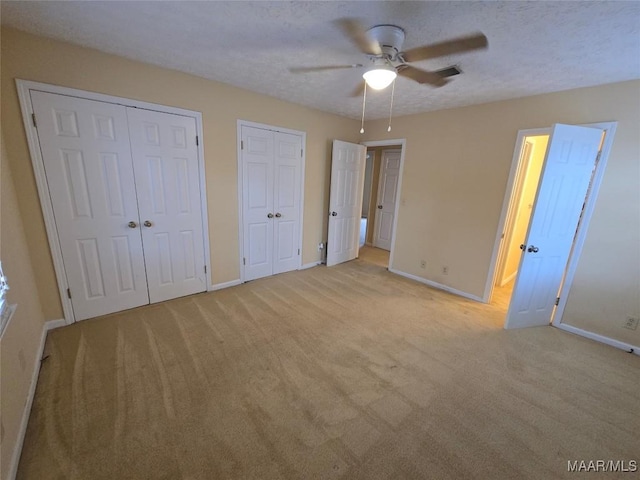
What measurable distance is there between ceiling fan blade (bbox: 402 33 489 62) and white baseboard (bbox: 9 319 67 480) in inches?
129

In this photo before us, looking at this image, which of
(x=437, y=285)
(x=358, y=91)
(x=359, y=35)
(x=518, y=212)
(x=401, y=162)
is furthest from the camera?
(x=401, y=162)

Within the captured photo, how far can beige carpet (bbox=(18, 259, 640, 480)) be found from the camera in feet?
4.58

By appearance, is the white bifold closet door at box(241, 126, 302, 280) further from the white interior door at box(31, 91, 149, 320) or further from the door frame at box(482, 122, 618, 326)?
the door frame at box(482, 122, 618, 326)

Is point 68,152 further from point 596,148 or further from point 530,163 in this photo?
point 530,163

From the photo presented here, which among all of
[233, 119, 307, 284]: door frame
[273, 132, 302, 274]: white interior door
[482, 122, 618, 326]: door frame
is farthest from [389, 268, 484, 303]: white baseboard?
[233, 119, 307, 284]: door frame

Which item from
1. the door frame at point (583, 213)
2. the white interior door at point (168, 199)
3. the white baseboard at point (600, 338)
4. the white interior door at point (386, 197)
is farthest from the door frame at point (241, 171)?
the white baseboard at point (600, 338)

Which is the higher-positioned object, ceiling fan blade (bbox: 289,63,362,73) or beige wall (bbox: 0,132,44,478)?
ceiling fan blade (bbox: 289,63,362,73)

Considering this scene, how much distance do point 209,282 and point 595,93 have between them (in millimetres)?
4471

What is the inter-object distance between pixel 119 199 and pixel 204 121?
1.19 m

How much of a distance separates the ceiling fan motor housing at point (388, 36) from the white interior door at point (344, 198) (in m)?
2.23

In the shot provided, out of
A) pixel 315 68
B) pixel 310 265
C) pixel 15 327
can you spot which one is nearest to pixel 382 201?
pixel 310 265

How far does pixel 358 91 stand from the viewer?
2898 millimetres

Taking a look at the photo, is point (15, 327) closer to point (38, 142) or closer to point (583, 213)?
point (38, 142)

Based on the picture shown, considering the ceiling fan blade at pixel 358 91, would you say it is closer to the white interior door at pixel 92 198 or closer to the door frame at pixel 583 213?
the door frame at pixel 583 213
